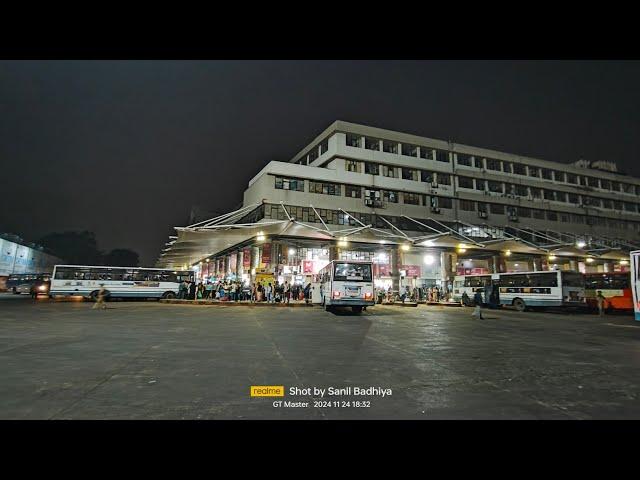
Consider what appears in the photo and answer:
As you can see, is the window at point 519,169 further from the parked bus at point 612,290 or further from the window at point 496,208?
the parked bus at point 612,290

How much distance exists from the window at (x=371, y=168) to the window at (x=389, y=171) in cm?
75

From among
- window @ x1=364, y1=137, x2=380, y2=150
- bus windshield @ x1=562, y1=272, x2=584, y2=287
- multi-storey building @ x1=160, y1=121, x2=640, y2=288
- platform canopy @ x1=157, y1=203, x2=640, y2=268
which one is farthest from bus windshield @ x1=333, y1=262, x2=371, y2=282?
window @ x1=364, y1=137, x2=380, y2=150

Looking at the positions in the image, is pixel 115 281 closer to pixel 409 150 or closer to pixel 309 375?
pixel 309 375

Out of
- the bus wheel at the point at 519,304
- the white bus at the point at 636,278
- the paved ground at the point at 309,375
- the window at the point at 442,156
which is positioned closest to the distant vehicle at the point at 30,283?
the paved ground at the point at 309,375

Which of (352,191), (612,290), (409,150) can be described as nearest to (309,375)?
(612,290)

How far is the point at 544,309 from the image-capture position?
24.0m

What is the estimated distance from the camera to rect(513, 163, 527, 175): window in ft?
156

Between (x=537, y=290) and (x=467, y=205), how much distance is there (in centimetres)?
2131

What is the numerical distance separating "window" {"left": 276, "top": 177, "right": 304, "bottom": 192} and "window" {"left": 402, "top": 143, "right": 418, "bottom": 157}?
49.3ft

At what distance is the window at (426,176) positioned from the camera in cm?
4109

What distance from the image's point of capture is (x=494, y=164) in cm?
4681

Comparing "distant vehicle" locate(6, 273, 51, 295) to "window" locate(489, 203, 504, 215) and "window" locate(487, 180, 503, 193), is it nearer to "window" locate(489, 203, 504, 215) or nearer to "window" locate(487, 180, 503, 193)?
"window" locate(489, 203, 504, 215)
